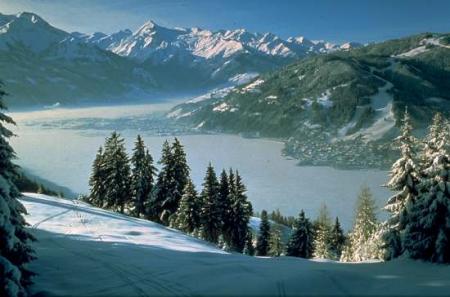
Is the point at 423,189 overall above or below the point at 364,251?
above

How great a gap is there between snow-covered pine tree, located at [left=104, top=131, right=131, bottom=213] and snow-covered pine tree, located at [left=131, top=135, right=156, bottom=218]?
137 centimetres

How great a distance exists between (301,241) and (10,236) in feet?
189

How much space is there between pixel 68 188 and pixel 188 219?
139 meters

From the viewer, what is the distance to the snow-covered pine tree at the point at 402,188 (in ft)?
104

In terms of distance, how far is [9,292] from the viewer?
54.2ft

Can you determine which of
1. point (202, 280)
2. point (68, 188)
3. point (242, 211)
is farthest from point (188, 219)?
point (68, 188)

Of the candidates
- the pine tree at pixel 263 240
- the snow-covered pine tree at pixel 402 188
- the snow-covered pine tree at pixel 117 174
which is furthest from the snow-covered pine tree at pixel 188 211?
the snow-covered pine tree at pixel 402 188

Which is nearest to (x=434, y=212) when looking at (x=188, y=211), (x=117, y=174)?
(x=188, y=211)

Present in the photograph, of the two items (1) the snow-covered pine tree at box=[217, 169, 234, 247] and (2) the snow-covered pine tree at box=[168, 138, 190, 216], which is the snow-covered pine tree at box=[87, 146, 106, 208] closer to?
(2) the snow-covered pine tree at box=[168, 138, 190, 216]

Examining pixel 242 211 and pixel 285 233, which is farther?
pixel 285 233

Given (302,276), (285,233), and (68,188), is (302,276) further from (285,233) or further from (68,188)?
(68,188)

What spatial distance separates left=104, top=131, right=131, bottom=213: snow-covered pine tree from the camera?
68.8 meters

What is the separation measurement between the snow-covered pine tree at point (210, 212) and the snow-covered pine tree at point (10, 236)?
4400 centimetres

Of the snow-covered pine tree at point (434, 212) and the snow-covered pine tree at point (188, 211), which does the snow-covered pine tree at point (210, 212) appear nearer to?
the snow-covered pine tree at point (188, 211)
